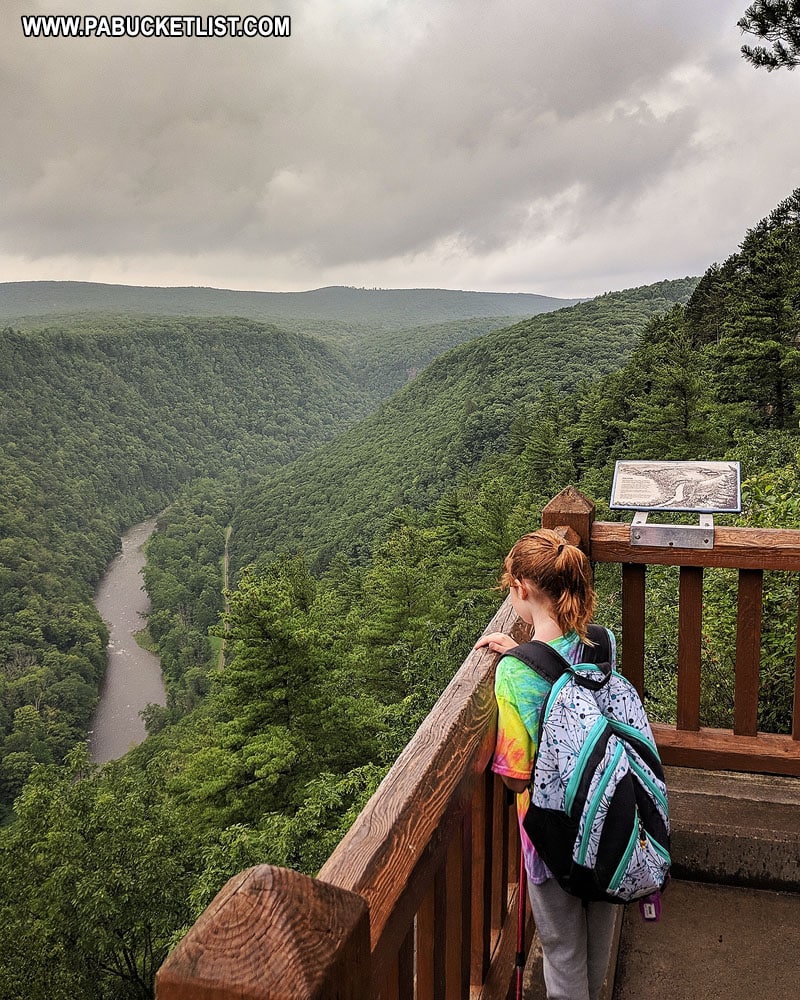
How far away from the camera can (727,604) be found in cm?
714

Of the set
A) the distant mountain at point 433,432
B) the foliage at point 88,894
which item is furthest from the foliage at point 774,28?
the distant mountain at point 433,432

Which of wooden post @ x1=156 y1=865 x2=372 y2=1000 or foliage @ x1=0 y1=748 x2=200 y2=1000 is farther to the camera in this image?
foliage @ x1=0 y1=748 x2=200 y2=1000

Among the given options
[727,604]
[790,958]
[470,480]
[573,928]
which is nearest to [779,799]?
[790,958]

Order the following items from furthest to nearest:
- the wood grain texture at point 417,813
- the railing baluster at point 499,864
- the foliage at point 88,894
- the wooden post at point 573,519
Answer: the foliage at point 88,894 < the wooden post at point 573,519 < the railing baluster at point 499,864 < the wood grain texture at point 417,813

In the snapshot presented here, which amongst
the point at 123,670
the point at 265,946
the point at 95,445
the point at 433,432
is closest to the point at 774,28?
the point at 265,946

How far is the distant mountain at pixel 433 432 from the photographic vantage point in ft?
206

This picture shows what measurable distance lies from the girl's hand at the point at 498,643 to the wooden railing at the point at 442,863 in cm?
6

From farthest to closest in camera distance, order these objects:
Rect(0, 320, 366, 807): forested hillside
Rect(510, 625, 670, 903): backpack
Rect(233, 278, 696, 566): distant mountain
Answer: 1. Rect(0, 320, 366, 807): forested hillside
2. Rect(233, 278, 696, 566): distant mountain
3. Rect(510, 625, 670, 903): backpack

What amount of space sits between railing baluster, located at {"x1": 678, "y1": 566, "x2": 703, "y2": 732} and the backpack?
3.43ft

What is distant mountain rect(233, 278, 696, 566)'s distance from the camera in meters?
62.8

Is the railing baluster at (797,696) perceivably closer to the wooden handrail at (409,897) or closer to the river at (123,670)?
the wooden handrail at (409,897)

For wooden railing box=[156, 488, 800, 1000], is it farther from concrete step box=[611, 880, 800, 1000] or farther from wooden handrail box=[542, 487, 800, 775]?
concrete step box=[611, 880, 800, 1000]

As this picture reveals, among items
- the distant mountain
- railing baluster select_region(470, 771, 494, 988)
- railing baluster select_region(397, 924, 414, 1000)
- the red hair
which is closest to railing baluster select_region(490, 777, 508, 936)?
railing baluster select_region(470, 771, 494, 988)

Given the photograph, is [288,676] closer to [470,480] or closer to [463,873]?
[463,873]
